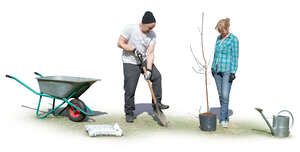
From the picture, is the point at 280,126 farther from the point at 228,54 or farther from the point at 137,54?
the point at 137,54

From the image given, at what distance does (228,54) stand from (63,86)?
2523 mm

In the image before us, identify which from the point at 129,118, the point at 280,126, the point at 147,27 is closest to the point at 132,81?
the point at 129,118

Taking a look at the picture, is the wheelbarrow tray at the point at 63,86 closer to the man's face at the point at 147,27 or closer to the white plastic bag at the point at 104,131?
the white plastic bag at the point at 104,131

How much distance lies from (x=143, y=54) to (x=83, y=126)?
1417mm

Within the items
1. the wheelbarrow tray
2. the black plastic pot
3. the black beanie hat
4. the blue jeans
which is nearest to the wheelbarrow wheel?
the wheelbarrow tray

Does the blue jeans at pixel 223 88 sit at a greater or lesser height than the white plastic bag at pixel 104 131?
greater

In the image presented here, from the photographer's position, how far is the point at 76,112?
25.1 ft

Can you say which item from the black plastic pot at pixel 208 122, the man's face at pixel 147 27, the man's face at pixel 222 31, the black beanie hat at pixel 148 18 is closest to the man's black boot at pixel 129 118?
the black plastic pot at pixel 208 122

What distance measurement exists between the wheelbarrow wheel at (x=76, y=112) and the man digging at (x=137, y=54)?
677mm

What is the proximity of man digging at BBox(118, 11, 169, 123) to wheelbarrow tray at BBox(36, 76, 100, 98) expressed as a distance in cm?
57

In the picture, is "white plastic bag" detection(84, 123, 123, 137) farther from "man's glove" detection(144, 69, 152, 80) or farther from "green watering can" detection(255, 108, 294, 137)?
"green watering can" detection(255, 108, 294, 137)

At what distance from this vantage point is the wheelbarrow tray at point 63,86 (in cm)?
739

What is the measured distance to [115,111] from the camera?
338 inches

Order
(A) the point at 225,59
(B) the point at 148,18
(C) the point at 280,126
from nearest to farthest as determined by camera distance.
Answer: (C) the point at 280,126 < (A) the point at 225,59 < (B) the point at 148,18
